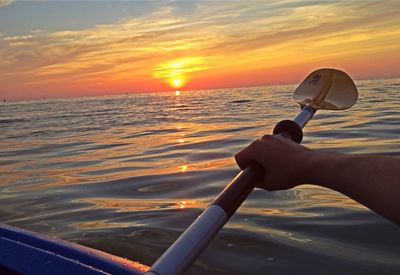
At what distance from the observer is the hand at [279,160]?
1.37 meters

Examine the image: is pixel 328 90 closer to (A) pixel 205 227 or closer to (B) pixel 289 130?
(B) pixel 289 130

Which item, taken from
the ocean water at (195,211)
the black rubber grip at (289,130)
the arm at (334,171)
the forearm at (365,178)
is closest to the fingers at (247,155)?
the arm at (334,171)

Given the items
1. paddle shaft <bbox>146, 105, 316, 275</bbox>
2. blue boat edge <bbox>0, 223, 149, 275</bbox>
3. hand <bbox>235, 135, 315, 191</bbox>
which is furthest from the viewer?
blue boat edge <bbox>0, 223, 149, 275</bbox>

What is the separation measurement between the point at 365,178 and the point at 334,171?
0.10m

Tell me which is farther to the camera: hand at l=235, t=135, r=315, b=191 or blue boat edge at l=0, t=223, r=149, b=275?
blue boat edge at l=0, t=223, r=149, b=275

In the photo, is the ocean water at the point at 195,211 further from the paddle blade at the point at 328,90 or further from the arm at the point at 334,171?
the arm at the point at 334,171

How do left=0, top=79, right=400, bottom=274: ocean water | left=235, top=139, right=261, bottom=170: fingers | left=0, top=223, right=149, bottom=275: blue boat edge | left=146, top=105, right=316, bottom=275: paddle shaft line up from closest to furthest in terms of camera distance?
1. left=146, top=105, right=316, bottom=275: paddle shaft
2. left=235, top=139, right=261, bottom=170: fingers
3. left=0, top=223, right=149, bottom=275: blue boat edge
4. left=0, top=79, right=400, bottom=274: ocean water

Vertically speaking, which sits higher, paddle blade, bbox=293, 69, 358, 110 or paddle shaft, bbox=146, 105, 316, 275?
paddle blade, bbox=293, 69, 358, 110

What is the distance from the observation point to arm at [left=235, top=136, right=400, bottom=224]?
1.11 meters

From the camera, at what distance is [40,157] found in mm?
7656

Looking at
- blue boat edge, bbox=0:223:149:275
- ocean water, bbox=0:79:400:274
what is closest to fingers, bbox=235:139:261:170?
blue boat edge, bbox=0:223:149:275

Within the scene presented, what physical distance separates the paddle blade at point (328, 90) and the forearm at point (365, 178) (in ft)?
5.57

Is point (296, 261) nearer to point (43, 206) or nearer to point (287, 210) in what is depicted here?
point (287, 210)

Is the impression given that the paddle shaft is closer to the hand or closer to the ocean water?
the hand
